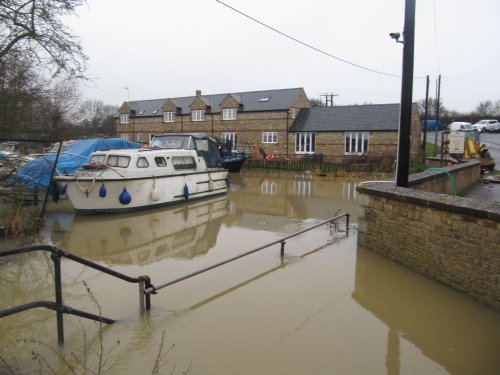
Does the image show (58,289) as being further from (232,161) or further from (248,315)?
(232,161)

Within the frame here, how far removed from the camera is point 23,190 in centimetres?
812

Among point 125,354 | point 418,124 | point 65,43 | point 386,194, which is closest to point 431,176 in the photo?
point 386,194

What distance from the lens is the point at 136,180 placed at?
38.4ft

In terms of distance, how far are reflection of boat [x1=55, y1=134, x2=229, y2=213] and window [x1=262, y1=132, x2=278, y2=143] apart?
1726 centimetres

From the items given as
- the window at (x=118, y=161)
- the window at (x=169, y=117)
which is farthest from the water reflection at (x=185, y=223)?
the window at (x=169, y=117)

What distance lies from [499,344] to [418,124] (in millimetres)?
28648

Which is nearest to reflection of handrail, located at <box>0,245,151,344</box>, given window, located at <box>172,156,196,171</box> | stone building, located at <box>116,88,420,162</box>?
window, located at <box>172,156,196,171</box>

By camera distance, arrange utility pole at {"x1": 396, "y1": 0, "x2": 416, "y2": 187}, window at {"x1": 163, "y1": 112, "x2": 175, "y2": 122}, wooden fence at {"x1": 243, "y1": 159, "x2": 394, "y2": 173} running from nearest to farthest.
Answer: utility pole at {"x1": 396, "y1": 0, "x2": 416, "y2": 187} < wooden fence at {"x1": 243, "y1": 159, "x2": 394, "y2": 173} < window at {"x1": 163, "y1": 112, "x2": 175, "y2": 122}

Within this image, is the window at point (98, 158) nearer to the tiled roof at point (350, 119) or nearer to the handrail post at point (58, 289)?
the handrail post at point (58, 289)

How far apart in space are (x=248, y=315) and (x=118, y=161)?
335 inches

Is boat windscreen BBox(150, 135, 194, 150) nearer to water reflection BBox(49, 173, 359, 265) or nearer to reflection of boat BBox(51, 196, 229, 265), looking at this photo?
water reflection BBox(49, 173, 359, 265)

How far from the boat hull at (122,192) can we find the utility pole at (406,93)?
7629 millimetres

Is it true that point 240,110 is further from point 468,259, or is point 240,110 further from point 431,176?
point 468,259

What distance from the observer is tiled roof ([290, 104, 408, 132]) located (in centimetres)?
2803
